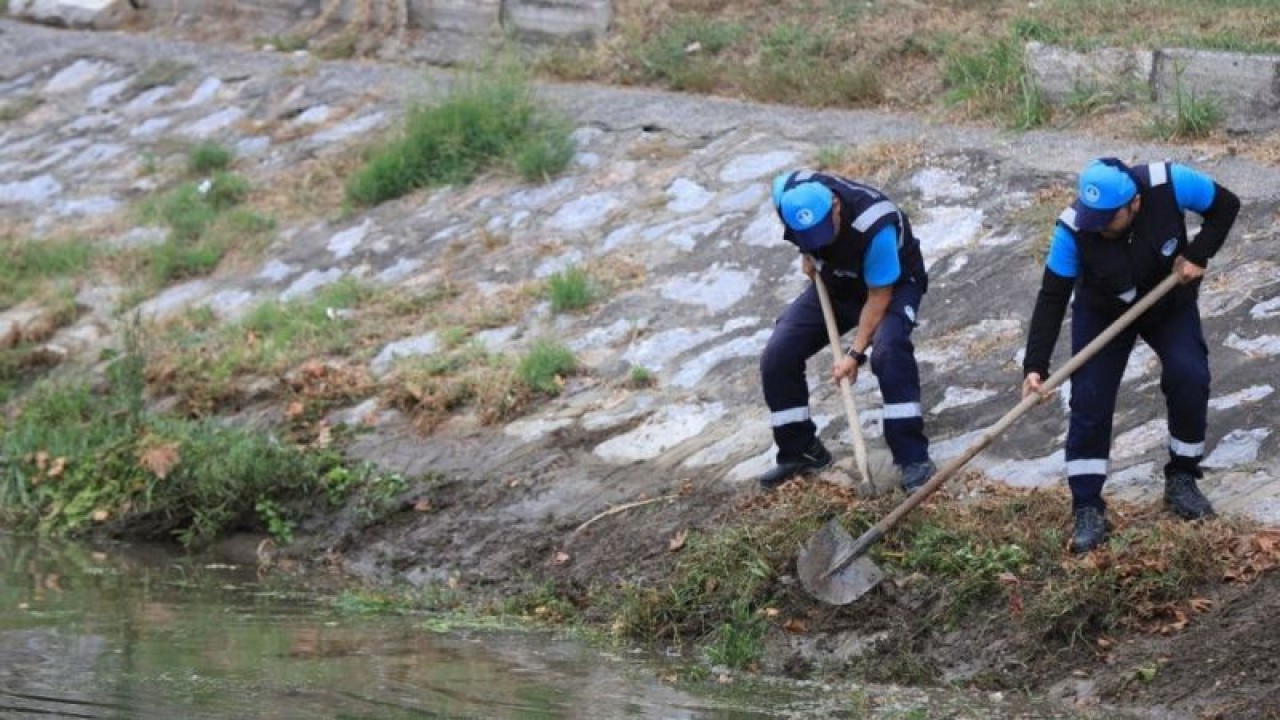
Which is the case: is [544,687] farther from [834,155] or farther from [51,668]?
[834,155]

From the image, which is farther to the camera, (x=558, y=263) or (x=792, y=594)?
(x=558, y=263)

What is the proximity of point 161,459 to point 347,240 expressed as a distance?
10.2 feet

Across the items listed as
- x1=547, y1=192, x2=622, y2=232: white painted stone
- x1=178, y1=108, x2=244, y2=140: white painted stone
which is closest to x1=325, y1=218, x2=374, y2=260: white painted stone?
x1=547, y1=192, x2=622, y2=232: white painted stone

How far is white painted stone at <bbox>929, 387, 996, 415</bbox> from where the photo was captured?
9156 mm

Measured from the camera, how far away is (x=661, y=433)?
32.3ft

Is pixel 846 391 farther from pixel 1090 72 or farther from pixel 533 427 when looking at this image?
pixel 1090 72

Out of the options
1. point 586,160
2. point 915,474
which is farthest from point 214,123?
point 915,474

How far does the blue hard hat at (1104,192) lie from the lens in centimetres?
732

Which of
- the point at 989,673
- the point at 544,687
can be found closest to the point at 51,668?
the point at 544,687

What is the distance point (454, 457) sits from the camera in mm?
10352

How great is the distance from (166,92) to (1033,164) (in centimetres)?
808

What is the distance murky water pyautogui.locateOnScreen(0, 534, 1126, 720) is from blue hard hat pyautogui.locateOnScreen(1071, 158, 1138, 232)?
182 cm

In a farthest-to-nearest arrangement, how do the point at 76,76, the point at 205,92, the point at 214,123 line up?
the point at 76,76 → the point at 205,92 → the point at 214,123

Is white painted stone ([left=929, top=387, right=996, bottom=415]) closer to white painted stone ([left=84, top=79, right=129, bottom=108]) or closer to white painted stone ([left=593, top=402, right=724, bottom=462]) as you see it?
white painted stone ([left=593, top=402, right=724, bottom=462])
